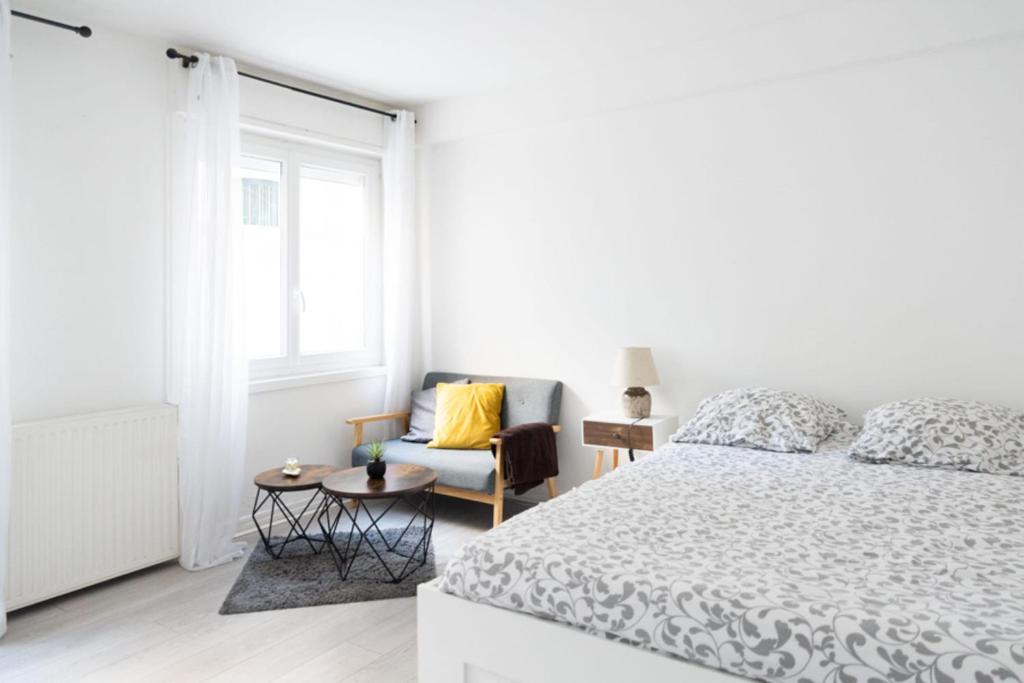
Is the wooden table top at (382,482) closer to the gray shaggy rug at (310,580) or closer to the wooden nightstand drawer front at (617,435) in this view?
the gray shaggy rug at (310,580)

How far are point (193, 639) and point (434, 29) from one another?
291 cm

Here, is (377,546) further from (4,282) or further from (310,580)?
(4,282)

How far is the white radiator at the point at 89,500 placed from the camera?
9.32ft

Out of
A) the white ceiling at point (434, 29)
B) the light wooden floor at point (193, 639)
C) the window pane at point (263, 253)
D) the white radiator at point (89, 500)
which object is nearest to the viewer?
the light wooden floor at point (193, 639)

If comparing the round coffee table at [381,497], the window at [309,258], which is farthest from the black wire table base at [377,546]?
the window at [309,258]

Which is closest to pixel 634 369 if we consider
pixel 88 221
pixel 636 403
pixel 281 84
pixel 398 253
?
pixel 636 403

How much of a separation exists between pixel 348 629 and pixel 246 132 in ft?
9.13

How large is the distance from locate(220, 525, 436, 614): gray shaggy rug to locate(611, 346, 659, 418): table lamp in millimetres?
1323

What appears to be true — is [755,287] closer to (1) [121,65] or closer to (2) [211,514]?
(2) [211,514]

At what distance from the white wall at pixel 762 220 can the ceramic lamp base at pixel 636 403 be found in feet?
0.63

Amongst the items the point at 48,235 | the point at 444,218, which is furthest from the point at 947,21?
the point at 48,235

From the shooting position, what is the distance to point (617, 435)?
367cm

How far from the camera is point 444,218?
4.77 m

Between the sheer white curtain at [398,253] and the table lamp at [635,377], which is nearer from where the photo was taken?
the table lamp at [635,377]
